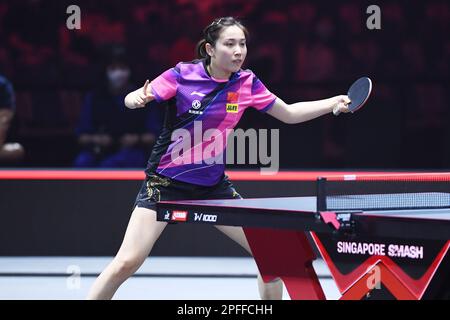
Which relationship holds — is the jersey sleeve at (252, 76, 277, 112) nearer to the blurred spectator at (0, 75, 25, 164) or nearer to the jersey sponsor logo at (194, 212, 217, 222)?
the jersey sponsor logo at (194, 212, 217, 222)

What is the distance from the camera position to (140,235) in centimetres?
483

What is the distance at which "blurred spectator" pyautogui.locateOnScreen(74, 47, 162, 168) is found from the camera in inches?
357

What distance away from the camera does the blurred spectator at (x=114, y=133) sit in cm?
906

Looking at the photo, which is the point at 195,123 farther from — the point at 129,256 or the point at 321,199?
the point at 321,199

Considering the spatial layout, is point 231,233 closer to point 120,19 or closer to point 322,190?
point 322,190

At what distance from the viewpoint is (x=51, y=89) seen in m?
9.24

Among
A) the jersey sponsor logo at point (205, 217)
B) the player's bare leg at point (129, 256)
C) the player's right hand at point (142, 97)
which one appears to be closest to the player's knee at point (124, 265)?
the player's bare leg at point (129, 256)

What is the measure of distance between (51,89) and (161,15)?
1.13m

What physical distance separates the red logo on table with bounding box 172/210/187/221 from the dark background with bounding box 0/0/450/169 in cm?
444

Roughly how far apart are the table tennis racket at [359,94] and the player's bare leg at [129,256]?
3.27 feet

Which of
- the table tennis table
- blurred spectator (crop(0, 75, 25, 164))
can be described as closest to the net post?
the table tennis table

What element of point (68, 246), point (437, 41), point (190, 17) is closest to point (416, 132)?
point (437, 41)

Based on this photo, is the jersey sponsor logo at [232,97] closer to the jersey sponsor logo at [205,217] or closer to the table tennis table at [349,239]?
the table tennis table at [349,239]

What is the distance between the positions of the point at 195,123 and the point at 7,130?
4.51 meters
